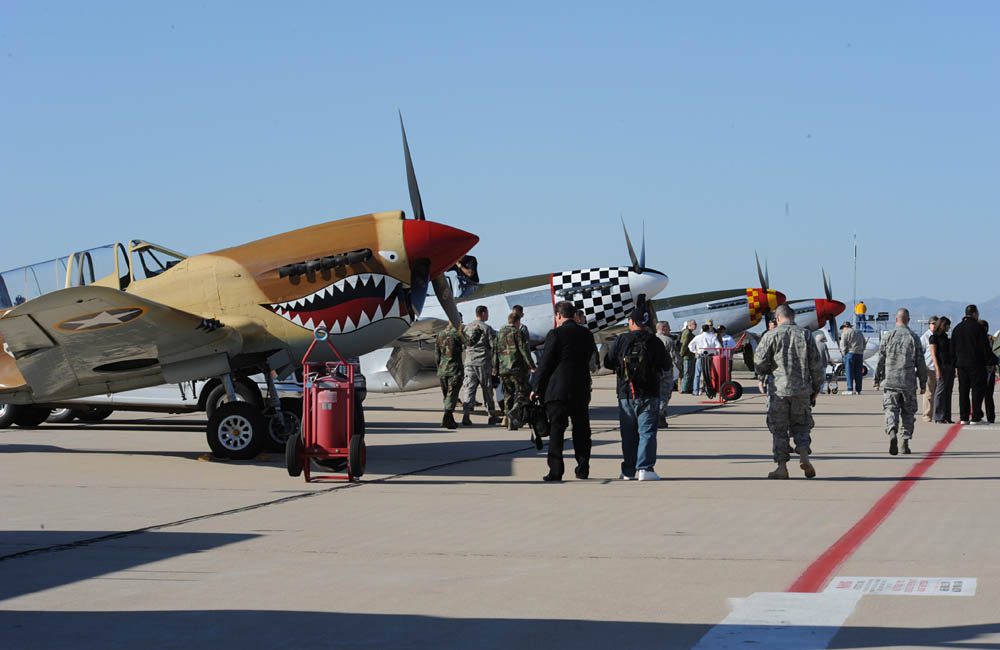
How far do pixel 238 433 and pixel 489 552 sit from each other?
654cm

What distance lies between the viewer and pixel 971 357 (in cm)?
1833

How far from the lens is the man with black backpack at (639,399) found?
10.9m

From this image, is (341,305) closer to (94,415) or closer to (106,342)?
(106,342)

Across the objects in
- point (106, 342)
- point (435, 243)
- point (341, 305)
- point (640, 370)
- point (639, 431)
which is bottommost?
point (639, 431)

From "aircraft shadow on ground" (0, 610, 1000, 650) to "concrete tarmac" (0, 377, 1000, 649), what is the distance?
2 centimetres

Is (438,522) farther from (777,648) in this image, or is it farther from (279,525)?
(777,648)

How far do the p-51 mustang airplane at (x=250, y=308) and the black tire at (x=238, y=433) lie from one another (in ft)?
0.04

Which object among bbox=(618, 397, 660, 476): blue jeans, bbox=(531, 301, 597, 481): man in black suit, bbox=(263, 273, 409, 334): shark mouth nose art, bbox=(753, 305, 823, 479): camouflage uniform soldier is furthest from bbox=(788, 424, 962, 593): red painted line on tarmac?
bbox=(263, 273, 409, 334): shark mouth nose art

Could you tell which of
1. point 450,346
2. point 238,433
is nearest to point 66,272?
point 238,433

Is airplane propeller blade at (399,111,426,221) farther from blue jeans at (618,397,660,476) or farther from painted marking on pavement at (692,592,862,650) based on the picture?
painted marking on pavement at (692,592,862,650)

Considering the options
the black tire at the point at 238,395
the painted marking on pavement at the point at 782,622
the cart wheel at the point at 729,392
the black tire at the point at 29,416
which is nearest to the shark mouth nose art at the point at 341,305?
the black tire at the point at 238,395

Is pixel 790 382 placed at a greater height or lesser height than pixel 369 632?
greater

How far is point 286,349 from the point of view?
1338 cm

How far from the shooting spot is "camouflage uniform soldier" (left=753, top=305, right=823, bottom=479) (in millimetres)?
10812
